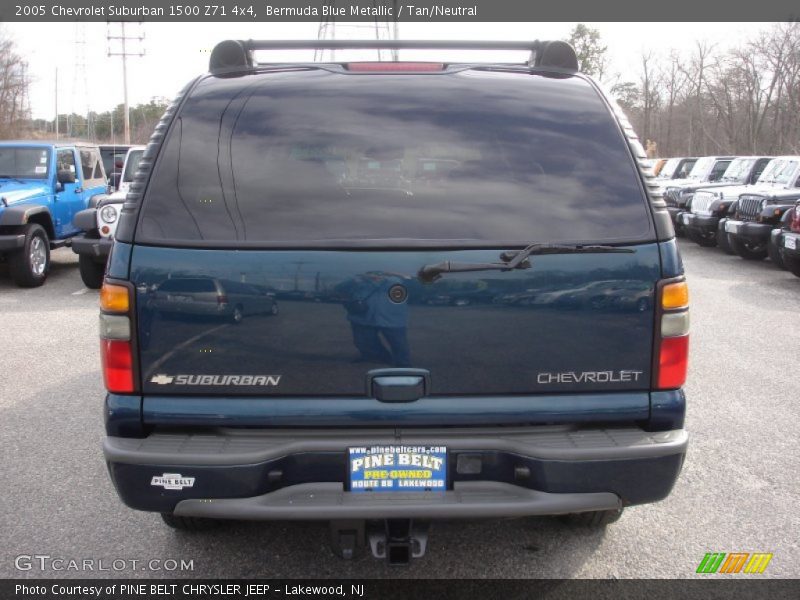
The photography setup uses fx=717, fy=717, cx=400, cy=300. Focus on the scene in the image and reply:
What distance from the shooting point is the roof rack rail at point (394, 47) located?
297 centimetres

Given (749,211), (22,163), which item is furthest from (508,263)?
(749,211)

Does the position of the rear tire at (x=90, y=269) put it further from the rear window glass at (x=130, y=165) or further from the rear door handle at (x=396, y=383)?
the rear door handle at (x=396, y=383)

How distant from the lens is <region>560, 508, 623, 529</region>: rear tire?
3258 mm

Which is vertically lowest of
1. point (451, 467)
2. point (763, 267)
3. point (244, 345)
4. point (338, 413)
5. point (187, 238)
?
point (763, 267)

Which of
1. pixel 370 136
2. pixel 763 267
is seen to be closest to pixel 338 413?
pixel 370 136

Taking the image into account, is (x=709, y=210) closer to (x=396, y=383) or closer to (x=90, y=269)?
(x=90, y=269)

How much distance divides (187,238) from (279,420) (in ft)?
2.26

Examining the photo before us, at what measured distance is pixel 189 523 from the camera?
320 centimetres

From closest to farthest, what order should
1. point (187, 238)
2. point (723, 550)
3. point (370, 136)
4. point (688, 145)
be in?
1. point (187, 238)
2. point (370, 136)
3. point (723, 550)
4. point (688, 145)

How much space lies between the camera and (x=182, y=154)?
2541 mm

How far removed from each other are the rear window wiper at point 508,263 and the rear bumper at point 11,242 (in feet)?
29.6

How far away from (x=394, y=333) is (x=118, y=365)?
0.95 m

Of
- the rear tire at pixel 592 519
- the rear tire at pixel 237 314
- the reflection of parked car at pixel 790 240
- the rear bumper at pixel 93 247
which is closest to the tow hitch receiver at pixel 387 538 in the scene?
the rear tire at pixel 237 314

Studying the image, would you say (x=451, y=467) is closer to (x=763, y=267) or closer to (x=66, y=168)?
(x=66, y=168)
